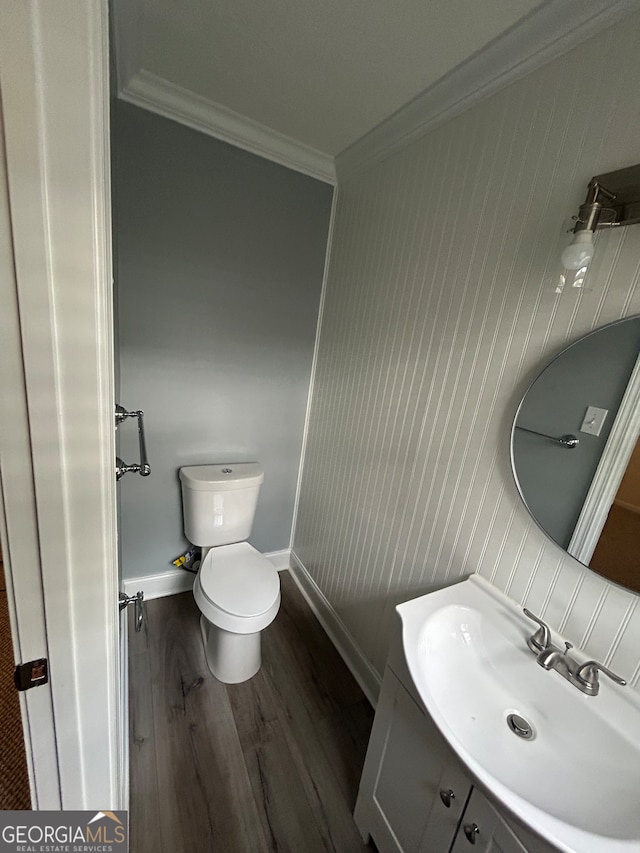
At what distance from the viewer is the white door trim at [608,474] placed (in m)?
0.80

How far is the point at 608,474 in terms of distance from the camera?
0.84m

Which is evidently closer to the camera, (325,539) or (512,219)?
(512,219)

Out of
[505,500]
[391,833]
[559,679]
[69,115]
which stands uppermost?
[69,115]

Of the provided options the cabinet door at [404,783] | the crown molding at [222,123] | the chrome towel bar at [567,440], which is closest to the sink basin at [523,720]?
the cabinet door at [404,783]

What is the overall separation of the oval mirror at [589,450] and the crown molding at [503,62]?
0.72 metres

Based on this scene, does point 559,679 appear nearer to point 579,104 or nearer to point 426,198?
point 579,104

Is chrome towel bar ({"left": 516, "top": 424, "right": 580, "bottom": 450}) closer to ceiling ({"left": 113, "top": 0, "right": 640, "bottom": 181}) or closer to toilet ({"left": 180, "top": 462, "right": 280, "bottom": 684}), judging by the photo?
ceiling ({"left": 113, "top": 0, "right": 640, "bottom": 181})

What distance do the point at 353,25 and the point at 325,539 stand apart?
1.98 metres

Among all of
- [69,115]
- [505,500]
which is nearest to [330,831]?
[505,500]

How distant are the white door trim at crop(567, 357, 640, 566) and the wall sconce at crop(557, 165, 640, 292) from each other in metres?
0.29

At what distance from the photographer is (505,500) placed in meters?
1.02

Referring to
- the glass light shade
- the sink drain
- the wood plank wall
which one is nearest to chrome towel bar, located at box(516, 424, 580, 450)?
the wood plank wall

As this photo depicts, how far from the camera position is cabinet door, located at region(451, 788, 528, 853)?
66 cm

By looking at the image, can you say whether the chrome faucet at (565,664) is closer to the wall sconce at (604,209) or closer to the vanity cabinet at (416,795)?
the vanity cabinet at (416,795)
